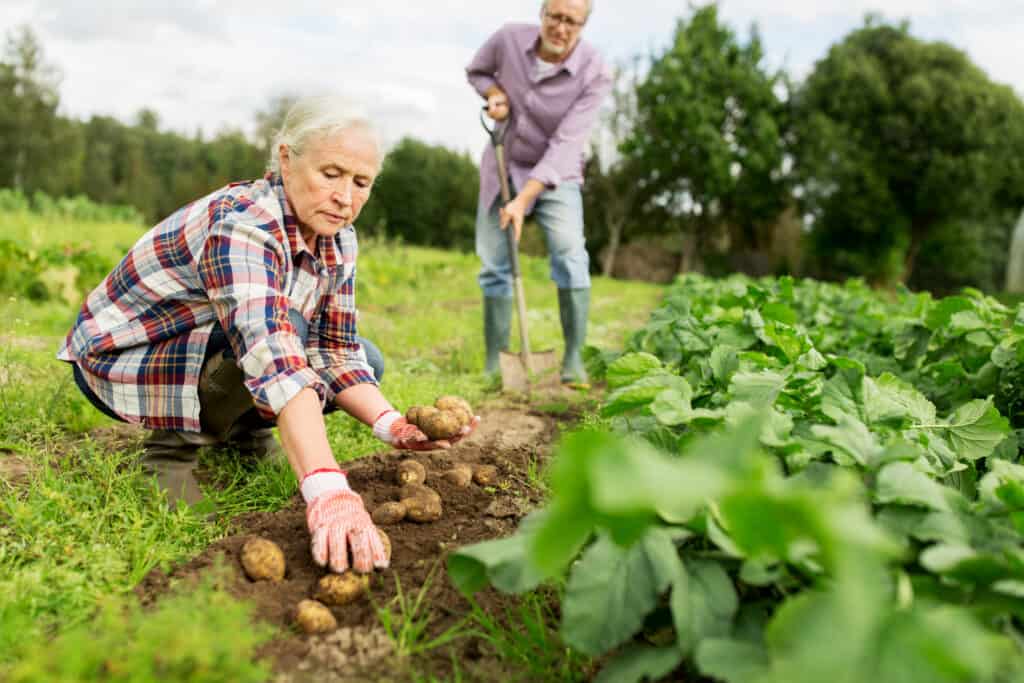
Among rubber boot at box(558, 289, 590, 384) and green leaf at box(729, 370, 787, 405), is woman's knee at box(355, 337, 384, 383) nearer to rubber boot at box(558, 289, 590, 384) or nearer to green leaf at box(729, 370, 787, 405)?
green leaf at box(729, 370, 787, 405)

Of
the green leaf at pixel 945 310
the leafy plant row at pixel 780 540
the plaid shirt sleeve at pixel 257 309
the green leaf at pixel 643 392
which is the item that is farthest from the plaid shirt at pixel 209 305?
the green leaf at pixel 945 310

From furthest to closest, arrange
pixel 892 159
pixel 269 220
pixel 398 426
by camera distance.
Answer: pixel 892 159
pixel 398 426
pixel 269 220

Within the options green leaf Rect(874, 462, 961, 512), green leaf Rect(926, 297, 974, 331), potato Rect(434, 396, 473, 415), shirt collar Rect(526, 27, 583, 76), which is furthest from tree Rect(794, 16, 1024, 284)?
green leaf Rect(874, 462, 961, 512)

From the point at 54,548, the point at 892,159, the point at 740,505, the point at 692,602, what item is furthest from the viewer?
the point at 892,159

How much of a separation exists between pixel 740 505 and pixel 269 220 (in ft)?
5.01

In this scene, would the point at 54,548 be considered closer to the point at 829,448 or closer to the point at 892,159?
the point at 829,448

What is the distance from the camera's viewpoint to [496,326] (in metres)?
4.46

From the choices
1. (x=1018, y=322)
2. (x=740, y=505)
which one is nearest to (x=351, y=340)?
(x=740, y=505)

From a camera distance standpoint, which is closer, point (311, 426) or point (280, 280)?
point (311, 426)

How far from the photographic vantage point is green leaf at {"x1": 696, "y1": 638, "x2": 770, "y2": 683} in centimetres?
108

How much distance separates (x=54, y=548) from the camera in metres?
1.78

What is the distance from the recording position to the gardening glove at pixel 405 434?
2.27m

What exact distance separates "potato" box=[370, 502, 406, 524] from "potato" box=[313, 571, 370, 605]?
0.31 metres

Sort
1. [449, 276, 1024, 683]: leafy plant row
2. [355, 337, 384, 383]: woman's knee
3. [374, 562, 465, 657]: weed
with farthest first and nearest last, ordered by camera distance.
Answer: [355, 337, 384, 383]: woman's knee < [374, 562, 465, 657]: weed < [449, 276, 1024, 683]: leafy plant row
